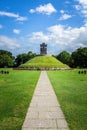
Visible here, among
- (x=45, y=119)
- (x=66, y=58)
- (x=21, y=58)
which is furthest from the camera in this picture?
(x=21, y=58)

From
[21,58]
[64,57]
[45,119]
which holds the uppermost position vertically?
[64,57]

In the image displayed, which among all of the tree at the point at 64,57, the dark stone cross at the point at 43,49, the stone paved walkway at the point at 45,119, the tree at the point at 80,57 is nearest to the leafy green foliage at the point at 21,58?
the tree at the point at 64,57

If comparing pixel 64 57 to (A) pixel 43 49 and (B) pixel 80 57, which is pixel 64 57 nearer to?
(A) pixel 43 49

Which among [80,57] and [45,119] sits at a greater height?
[80,57]

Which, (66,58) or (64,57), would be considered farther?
(64,57)

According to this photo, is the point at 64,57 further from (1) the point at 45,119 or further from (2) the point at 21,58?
(1) the point at 45,119

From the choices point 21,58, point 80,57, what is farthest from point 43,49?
point 21,58

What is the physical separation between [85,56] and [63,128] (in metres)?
109

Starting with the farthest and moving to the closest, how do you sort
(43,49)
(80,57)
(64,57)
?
(64,57), (43,49), (80,57)

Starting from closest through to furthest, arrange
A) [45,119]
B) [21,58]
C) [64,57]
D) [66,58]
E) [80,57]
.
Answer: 1. [45,119]
2. [80,57]
3. [66,58]
4. [64,57]
5. [21,58]

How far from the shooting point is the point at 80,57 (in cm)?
11638

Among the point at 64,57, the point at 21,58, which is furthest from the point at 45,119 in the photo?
the point at 21,58

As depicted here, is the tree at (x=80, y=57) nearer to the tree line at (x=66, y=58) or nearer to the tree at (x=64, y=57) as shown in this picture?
the tree line at (x=66, y=58)

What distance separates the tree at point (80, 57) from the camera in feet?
380
